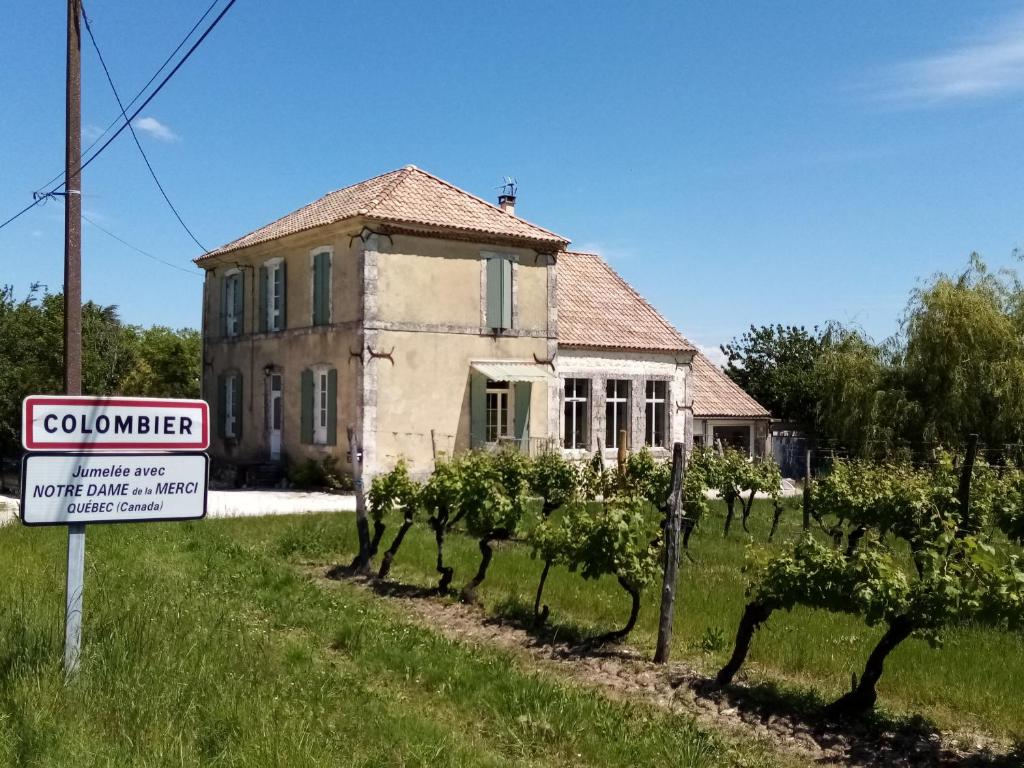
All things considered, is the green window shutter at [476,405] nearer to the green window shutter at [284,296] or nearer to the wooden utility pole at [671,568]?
the green window shutter at [284,296]

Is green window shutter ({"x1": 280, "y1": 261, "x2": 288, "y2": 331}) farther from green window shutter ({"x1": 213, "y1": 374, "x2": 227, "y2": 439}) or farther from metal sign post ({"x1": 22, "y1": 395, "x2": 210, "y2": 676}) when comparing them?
metal sign post ({"x1": 22, "y1": 395, "x2": 210, "y2": 676})

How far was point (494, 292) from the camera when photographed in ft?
67.4

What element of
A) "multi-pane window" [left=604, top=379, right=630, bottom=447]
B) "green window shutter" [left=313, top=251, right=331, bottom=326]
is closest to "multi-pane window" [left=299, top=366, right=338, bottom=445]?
"green window shutter" [left=313, top=251, right=331, bottom=326]

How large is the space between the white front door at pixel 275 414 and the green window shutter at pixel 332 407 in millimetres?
2362

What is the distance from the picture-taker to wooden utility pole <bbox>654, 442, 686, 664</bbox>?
7.08 metres

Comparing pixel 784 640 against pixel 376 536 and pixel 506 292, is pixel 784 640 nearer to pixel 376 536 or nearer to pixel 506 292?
pixel 376 536

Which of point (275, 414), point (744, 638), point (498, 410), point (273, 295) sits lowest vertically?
point (744, 638)

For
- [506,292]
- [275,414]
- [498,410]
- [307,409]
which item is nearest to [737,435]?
[498,410]

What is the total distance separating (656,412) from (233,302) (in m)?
11.5

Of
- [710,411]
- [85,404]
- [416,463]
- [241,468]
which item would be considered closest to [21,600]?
A: [85,404]

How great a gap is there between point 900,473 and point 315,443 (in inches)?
473

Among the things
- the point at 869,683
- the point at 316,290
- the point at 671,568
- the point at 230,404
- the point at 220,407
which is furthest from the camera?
the point at 220,407

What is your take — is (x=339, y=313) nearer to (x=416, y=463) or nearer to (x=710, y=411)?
(x=416, y=463)

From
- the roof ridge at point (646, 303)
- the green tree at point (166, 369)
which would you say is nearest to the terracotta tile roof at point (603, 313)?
the roof ridge at point (646, 303)
